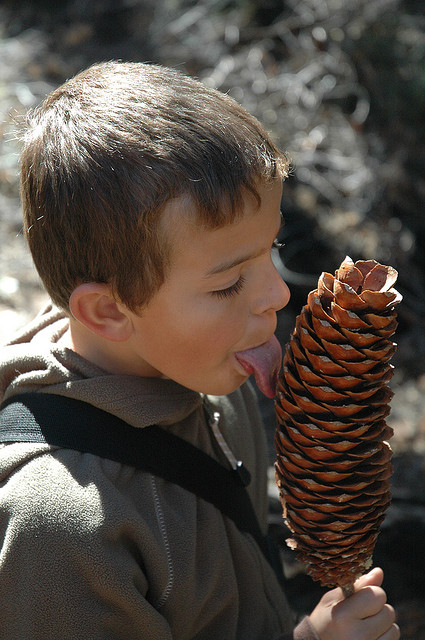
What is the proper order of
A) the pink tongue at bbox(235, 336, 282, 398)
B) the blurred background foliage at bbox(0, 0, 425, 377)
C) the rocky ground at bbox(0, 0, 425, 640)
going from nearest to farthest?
the pink tongue at bbox(235, 336, 282, 398) < the rocky ground at bbox(0, 0, 425, 640) < the blurred background foliage at bbox(0, 0, 425, 377)

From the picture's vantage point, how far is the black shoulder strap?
58.1 inches

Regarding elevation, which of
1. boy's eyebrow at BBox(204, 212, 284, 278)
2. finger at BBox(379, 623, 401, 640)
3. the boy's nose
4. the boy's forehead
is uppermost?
the boy's forehead

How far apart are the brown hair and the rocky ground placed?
67.5 inches

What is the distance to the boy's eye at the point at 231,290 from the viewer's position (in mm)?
1442

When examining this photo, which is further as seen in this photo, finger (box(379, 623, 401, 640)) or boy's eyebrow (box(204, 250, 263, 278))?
finger (box(379, 623, 401, 640))

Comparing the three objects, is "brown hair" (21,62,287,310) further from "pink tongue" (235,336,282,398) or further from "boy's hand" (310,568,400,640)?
"boy's hand" (310,568,400,640)

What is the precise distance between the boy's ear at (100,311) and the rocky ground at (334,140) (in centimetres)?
159

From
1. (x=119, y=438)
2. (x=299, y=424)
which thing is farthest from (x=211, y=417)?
(x=299, y=424)

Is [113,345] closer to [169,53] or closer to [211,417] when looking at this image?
[211,417]

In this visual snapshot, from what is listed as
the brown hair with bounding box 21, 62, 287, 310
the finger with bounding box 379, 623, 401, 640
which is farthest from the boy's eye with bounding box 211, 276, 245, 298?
the finger with bounding box 379, 623, 401, 640

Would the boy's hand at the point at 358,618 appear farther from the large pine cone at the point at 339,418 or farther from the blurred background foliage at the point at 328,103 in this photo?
the blurred background foliage at the point at 328,103

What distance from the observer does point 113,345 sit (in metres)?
1.60

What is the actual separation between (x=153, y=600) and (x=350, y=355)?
0.73m

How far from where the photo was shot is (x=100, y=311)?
1.51 m
